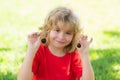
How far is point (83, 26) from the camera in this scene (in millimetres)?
3820

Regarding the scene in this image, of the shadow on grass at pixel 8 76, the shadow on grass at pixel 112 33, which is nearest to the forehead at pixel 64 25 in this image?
the shadow on grass at pixel 8 76

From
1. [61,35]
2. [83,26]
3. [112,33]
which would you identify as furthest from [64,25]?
[112,33]

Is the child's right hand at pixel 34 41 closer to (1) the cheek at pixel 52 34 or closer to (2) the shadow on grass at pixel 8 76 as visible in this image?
(1) the cheek at pixel 52 34

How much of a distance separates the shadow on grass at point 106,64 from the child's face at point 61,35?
1.25m

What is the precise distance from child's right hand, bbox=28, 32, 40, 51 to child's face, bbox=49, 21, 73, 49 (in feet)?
0.55

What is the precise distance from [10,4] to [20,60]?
14.0 feet

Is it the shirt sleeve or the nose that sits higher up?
the nose

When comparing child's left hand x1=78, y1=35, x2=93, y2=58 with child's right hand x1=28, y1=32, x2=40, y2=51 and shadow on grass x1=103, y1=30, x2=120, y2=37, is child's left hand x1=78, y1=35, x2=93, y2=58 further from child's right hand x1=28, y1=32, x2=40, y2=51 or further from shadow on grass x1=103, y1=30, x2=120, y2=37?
shadow on grass x1=103, y1=30, x2=120, y2=37

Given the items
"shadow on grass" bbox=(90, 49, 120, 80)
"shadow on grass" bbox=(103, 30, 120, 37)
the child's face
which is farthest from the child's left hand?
"shadow on grass" bbox=(103, 30, 120, 37)

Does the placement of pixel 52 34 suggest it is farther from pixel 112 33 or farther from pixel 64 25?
pixel 112 33

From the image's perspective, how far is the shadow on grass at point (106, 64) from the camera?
16.0ft

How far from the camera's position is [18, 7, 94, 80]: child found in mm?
3625

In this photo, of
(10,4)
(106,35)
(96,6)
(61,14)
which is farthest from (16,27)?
(61,14)

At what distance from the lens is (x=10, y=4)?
30.6 ft
